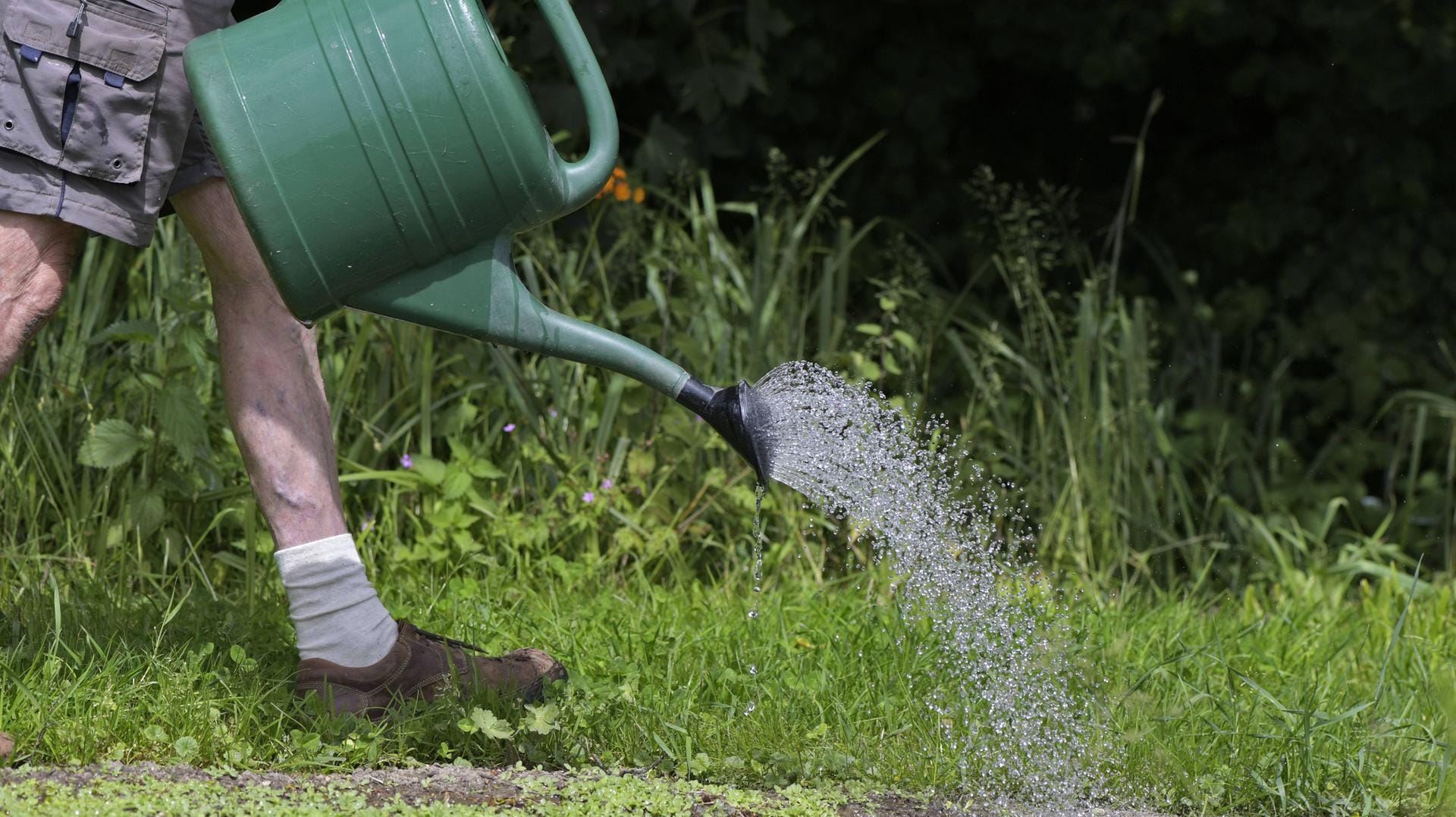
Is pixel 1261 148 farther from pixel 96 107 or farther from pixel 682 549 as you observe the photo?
pixel 96 107

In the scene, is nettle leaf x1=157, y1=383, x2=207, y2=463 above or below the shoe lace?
above

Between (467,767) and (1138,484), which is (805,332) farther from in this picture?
(467,767)

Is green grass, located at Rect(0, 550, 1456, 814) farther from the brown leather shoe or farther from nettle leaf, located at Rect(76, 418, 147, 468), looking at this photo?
nettle leaf, located at Rect(76, 418, 147, 468)

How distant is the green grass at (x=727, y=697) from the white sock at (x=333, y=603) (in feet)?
0.30

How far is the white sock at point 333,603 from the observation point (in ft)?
6.24

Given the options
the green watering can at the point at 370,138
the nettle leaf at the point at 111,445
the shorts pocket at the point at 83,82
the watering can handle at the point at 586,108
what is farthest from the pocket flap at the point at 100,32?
the nettle leaf at the point at 111,445

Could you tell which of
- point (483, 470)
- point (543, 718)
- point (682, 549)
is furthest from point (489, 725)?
point (682, 549)

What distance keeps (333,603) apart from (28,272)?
55 cm

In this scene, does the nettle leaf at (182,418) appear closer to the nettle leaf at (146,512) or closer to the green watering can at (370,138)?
the nettle leaf at (146,512)

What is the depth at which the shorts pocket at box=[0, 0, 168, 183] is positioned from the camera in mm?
1635

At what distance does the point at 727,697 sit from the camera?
2100 mm

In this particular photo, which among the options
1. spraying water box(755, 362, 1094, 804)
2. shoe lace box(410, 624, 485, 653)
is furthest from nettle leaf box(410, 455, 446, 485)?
spraying water box(755, 362, 1094, 804)

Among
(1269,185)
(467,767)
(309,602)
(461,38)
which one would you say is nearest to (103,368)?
(309,602)

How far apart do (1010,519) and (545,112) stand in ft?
4.69
